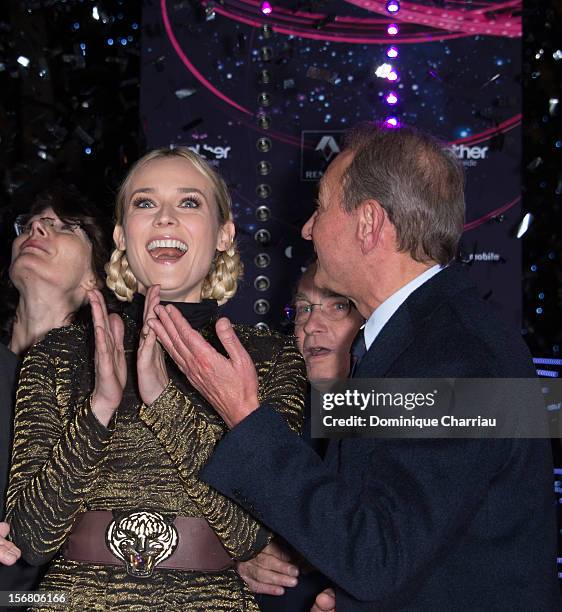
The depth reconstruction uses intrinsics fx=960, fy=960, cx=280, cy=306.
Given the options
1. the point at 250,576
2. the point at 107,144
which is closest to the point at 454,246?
the point at 250,576

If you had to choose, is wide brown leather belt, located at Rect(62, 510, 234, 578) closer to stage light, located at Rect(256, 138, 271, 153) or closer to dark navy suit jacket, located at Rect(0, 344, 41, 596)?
dark navy suit jacket, located at Rect(0, 344, 41, 596)

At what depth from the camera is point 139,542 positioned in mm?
2039

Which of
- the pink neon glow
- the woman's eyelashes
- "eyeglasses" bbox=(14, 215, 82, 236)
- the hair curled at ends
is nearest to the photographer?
the hair curled at ends

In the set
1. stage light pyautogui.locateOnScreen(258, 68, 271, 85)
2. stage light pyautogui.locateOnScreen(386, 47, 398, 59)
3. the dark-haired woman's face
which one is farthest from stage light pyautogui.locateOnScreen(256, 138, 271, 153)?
the dark-haired woman's face

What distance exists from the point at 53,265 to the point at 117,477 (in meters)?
1.42

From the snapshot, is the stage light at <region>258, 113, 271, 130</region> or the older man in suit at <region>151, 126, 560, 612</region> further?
the stage light at <region>258, 113, 271, 130</region>

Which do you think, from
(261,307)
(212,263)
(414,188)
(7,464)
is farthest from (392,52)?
(7,464)

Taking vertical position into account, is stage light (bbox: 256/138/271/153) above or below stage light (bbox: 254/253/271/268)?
above

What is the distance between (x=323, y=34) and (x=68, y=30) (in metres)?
1.16

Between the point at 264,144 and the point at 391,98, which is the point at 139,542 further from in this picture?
the point at 391,98

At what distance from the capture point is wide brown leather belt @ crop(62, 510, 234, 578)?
2.04 metres

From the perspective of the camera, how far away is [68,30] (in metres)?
4.19

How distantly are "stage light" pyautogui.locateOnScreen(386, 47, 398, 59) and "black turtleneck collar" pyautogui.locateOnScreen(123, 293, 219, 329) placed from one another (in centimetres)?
176

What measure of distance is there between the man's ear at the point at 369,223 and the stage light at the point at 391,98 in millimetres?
1835
